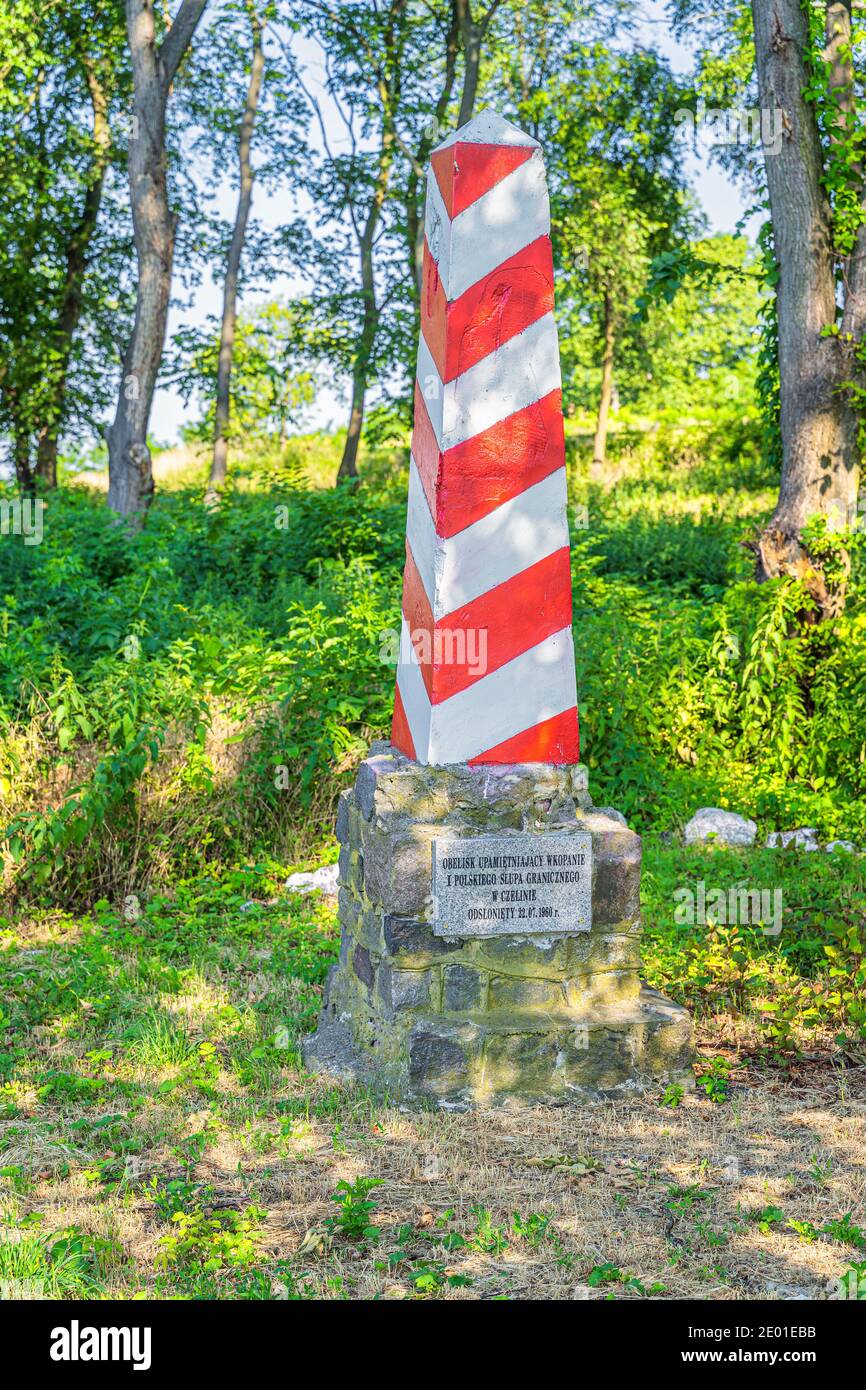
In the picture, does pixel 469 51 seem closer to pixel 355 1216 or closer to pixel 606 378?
pixel 606 378

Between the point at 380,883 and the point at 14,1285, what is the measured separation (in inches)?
69.5

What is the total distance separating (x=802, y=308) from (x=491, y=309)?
5993 millimetres

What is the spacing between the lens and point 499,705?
15.2 ft

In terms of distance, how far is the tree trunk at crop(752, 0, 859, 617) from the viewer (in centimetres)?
958

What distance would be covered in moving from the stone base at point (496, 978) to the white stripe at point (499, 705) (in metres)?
0.09

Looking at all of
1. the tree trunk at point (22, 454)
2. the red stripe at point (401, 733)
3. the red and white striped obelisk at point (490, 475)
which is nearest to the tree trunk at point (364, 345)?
the tree trunk at point (22, 454)

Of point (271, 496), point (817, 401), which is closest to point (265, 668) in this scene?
point (817, 401)

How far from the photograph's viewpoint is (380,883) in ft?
15.0

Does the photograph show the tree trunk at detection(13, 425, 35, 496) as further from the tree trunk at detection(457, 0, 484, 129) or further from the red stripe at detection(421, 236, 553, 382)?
the red stripe at detection(421, 236, 553, 382)

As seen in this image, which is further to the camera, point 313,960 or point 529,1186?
point 313,960

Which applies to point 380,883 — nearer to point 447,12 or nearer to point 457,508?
point 457,508

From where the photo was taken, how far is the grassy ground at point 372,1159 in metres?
3.43

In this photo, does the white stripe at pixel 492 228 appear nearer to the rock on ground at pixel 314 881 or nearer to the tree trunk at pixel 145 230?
the rock on ground at pixel 314 881

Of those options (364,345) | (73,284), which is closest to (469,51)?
(364,345)
